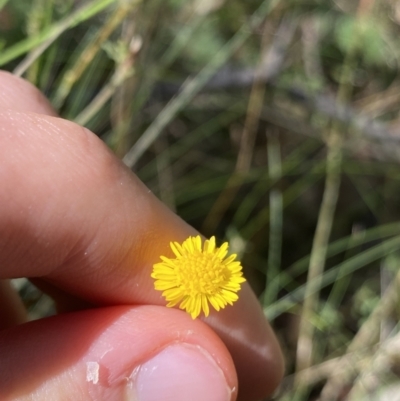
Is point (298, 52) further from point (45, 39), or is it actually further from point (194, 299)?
point (194, 299)

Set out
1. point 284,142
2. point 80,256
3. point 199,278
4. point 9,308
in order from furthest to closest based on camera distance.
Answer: point 284,142 < point 9,308 < point 80,256 < point 199,278

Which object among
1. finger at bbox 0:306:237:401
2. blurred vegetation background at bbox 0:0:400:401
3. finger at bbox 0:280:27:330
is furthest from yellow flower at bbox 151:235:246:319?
blurred vegetation background at bbox 0:0:400:401

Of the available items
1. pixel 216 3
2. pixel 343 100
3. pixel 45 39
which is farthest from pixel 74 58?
pixel 343 100

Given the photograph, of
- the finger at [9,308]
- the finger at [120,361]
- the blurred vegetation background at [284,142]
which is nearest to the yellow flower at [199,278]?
the finger at [120,361]

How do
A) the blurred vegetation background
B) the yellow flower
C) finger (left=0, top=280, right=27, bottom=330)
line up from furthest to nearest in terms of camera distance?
the blurred vegetation background, finger (left=0, top=280, right=27, bottom=330), the yellow flower

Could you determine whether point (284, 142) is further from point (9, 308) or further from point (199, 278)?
point (9, 308)

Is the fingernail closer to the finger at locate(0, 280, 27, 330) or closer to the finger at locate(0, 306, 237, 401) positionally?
the finger at locate(0, 306, 237, 401)

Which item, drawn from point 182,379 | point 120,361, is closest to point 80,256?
point 120,361
